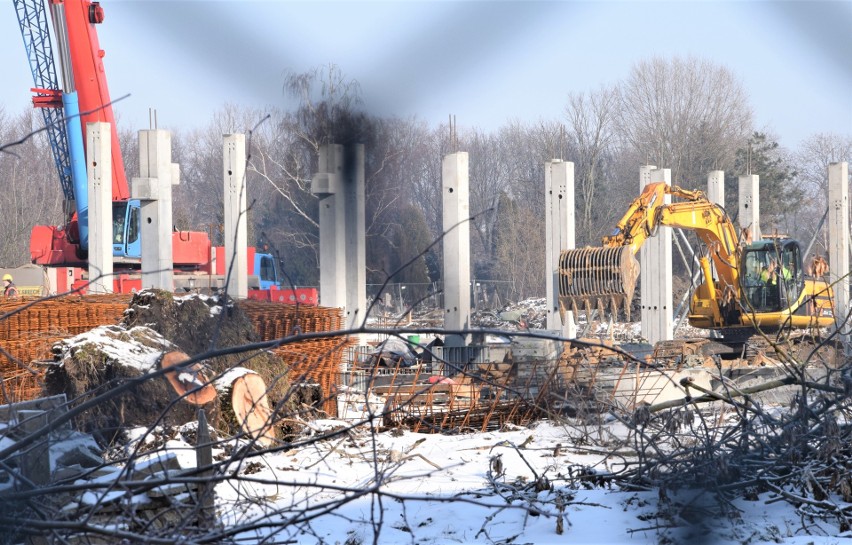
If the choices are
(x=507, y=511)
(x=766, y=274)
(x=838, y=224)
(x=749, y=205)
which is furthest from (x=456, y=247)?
(x=838, y=224)

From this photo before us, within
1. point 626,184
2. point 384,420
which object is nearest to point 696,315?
point 384,420

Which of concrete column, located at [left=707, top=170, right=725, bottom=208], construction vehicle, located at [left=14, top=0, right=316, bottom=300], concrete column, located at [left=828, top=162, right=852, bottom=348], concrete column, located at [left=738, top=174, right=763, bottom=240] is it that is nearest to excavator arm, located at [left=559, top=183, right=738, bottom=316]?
concrete column, located at [left=707, top=170, right=725, bottom=208]

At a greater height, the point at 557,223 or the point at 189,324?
the point at 557,223

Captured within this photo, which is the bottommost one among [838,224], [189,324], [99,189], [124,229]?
[189,324]

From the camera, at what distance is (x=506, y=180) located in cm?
2069

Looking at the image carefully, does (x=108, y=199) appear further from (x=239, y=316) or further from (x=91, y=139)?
(x=239, y=316)

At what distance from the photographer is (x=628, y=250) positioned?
52.5ft

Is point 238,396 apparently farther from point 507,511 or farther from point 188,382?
point 507,511

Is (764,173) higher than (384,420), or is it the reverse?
(764,173)

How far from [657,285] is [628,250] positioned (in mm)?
2602

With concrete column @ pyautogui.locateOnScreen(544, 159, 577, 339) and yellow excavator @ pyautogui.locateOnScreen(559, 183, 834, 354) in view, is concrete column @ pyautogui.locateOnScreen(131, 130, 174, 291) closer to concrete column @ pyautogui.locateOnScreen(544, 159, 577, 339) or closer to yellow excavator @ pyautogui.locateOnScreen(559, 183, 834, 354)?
concrete column @ pyautogui.locateOnScreen(544, 159, 577, 339)

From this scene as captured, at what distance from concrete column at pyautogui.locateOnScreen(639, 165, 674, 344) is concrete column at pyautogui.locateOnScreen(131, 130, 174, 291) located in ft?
27.9

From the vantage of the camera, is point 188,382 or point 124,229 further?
point 124,229

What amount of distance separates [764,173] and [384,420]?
27473 mm
